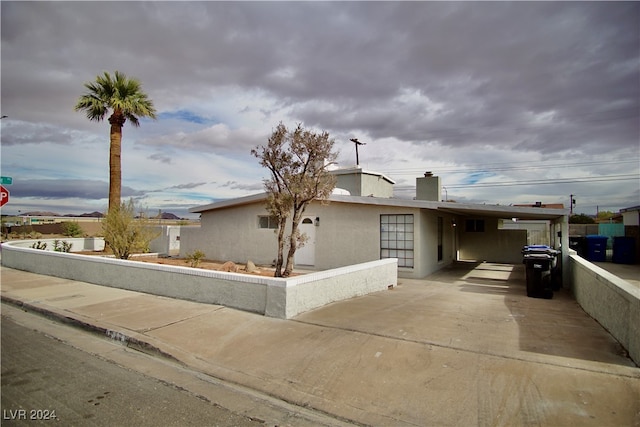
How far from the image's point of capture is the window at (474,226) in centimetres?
2008

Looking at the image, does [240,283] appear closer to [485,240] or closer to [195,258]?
[195,258]

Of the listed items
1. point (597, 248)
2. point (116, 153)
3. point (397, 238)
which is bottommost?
point (597, 248)

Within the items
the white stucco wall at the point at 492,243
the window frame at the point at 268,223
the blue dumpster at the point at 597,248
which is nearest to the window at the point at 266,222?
the window frame at the point at 268,223

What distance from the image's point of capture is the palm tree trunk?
19.4 m

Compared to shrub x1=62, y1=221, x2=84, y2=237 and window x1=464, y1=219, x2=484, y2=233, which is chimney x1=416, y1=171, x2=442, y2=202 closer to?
window x1=464, y1=219, x2=484, y2=233

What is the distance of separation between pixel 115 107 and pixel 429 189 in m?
16.0

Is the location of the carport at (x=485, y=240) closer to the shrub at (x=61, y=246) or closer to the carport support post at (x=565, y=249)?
the carport support post at (x=565, y=249)

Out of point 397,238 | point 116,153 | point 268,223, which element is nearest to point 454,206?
point 397,238

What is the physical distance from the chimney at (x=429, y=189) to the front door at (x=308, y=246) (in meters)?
5.71

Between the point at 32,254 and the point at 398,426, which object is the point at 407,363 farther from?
the point at 32,254

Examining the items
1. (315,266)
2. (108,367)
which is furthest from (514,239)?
(108,367)

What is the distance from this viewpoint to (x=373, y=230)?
1345 cm

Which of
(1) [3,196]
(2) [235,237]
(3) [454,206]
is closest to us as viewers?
(3) [454,206]

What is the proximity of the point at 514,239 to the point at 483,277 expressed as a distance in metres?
7.08
